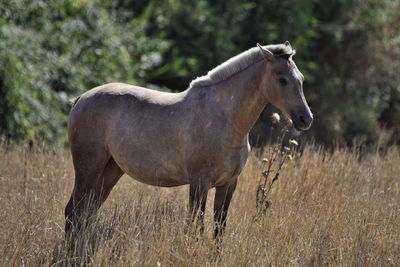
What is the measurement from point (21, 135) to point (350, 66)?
28.5 feet

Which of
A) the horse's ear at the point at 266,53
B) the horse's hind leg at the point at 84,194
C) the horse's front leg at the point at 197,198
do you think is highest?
the horse's ear at the point at 266,53

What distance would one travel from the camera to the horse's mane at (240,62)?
3.82m

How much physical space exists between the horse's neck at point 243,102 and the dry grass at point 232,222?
77 centimetres

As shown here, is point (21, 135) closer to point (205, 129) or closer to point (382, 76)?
point (205, 129)

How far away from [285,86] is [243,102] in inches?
14.3

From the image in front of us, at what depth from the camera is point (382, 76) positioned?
12828 millimetres

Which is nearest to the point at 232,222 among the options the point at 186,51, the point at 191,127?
the point at 191,127

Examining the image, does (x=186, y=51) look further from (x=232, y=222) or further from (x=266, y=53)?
(x=266, y=53)

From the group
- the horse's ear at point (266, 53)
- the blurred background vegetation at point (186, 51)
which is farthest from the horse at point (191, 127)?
the blurred background vegetation at point (186, 51)

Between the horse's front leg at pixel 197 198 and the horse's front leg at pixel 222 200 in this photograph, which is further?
the horse's front leg at pixel 222 200

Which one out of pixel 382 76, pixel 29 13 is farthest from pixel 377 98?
pixel 29 13

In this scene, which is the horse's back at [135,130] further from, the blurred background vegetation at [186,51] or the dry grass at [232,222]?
the blurred background vegetation at [186,51]

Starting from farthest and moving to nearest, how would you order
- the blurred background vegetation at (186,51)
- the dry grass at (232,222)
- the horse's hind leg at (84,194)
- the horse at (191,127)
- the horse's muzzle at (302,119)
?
the blurred background vegetation at (186,51)
the horse's hind leg at (84,194)
the horse at (191,127)
the horse's muzzle at (302,119)
the dry grass at (232,222)

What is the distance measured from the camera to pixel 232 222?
434 centimetres
